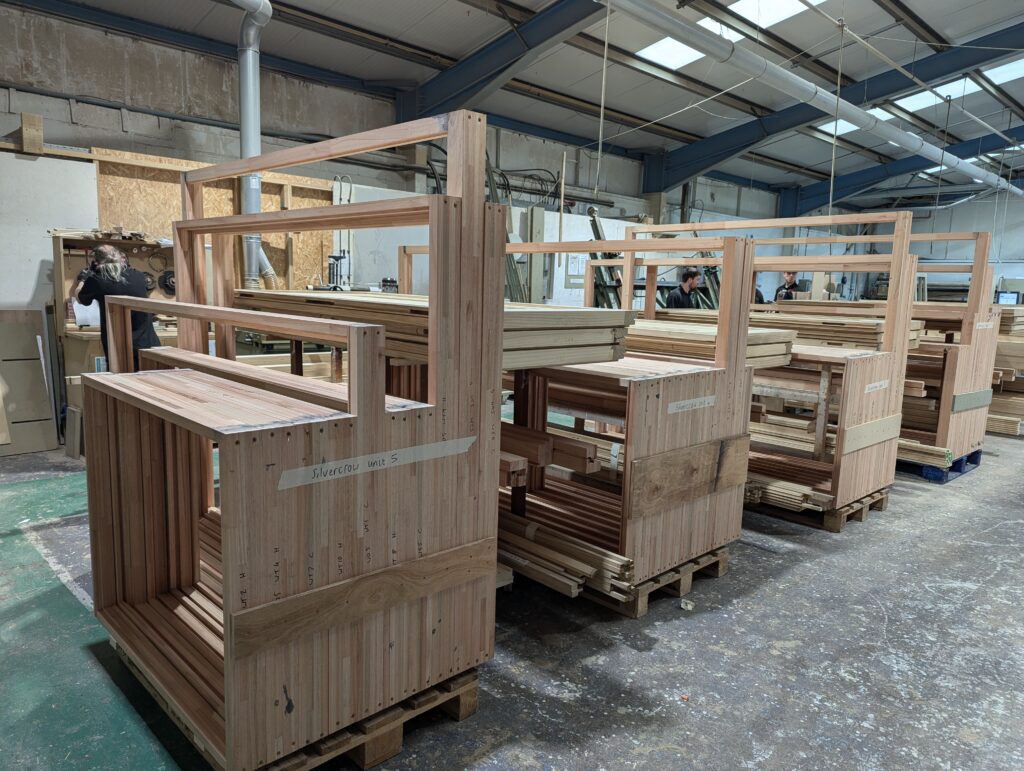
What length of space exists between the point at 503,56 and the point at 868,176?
44.5ft

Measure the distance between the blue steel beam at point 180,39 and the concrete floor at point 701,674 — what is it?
578 cm

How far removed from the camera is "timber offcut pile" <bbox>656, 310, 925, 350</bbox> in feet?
17.9

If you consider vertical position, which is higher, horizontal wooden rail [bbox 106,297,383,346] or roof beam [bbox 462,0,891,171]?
roof beam [bbox 462,0,891,171]

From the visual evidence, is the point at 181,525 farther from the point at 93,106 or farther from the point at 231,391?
the point at 93,106

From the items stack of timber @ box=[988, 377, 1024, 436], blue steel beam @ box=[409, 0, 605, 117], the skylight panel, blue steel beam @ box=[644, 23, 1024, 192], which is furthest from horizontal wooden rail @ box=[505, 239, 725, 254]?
the skylight panel

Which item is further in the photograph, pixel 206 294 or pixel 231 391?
pixel 206 294

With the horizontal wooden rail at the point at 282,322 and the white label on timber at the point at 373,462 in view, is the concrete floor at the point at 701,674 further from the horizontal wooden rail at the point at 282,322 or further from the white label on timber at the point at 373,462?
the horizontal wooden rail at the point at 282,322

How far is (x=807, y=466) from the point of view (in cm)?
593

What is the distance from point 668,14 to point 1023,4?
666 centimetres

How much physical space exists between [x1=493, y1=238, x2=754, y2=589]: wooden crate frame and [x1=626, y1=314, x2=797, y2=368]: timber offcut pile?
14cm

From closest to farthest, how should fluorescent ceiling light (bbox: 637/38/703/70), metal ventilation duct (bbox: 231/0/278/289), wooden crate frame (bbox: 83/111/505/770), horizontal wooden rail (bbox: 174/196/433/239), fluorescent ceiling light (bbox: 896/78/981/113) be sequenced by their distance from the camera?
wooden crate frame (bbox: 83/111/505/770) → horizontal wooden rail (bbox: 174/196/433/239) → metal ventilation duct (bbox: 231/0/278/289) → fluorescent ceiling light (bbox: 637/38/703/70) → fluorescent ceiling light (bbox: 896/78/981/113)

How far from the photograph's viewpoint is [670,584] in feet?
13.2

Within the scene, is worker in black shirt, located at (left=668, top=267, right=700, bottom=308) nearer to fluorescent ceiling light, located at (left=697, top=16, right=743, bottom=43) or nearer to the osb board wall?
fluorescent ceiling light, located at (left=697, top=16, right=743, bottom=43)

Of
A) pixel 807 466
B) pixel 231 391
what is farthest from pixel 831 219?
pixel 231 391
